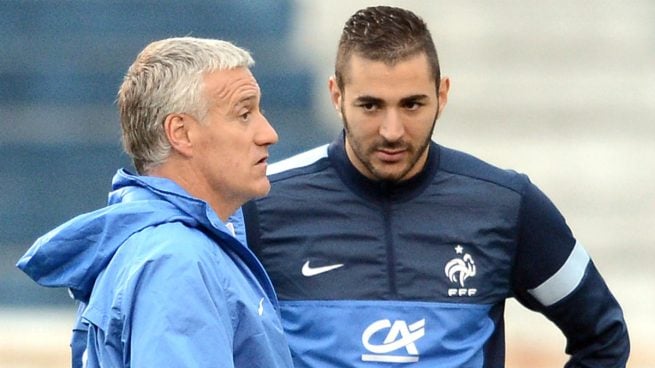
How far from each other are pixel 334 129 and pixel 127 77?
5689mm

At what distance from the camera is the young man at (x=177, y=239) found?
1934 millimetres

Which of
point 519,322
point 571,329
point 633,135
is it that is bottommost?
point 519,322

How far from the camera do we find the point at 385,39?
2807 millimetres

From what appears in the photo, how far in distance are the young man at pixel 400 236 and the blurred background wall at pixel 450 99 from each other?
15.7 feet

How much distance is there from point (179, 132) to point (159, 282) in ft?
0.91

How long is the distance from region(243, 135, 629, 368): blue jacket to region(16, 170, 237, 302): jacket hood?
0.71 metres

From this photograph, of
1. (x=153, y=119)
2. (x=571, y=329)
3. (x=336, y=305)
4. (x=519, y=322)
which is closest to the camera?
(x=153, y=119)

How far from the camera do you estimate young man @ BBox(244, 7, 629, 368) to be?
2738 millimetres

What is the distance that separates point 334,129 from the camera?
787 centimetres

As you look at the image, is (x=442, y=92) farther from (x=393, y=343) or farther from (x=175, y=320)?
(x=175, y=320)

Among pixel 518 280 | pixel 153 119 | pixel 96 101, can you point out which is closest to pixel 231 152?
pixel 153 119

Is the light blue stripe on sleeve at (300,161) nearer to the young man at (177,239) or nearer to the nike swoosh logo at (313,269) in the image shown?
the nike swoosh logo at (313,269)

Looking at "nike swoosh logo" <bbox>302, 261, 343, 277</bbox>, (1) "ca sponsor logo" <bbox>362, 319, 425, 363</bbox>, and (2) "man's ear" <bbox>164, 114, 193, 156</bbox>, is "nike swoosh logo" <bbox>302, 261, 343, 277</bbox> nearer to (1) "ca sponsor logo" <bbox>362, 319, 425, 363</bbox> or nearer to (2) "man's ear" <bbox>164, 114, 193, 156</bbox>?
(1) "ca sponsor logo" <bbox>362, 319, 425, 363</bbox>

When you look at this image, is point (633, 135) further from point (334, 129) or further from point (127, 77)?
point (127, 77)
